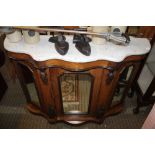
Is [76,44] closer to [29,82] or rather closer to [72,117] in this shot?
[29,82]

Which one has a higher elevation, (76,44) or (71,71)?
(76,44)

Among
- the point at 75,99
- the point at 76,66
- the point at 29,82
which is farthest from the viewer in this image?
the point at 75,99

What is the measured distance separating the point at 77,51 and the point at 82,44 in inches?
2.4

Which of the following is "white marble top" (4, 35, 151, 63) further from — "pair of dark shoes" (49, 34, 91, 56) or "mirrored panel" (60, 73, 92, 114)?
"mirrored panel" (60, 73, 92, 114)

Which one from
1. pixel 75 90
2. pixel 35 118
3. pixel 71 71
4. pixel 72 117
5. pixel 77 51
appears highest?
pixel 77 51

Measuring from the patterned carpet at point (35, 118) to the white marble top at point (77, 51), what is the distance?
3.14 feet

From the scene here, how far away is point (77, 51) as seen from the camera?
1203 mm

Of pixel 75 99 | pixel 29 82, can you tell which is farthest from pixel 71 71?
pixel 75 99

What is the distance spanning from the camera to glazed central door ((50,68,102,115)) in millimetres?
1283

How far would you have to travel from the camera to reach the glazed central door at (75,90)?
128 centimetres

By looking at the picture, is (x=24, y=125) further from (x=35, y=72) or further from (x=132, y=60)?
(x=132, y=60)

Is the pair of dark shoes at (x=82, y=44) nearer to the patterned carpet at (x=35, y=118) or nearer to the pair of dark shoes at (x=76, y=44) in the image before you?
the pair of dark shoes at (x=76, y=44)
